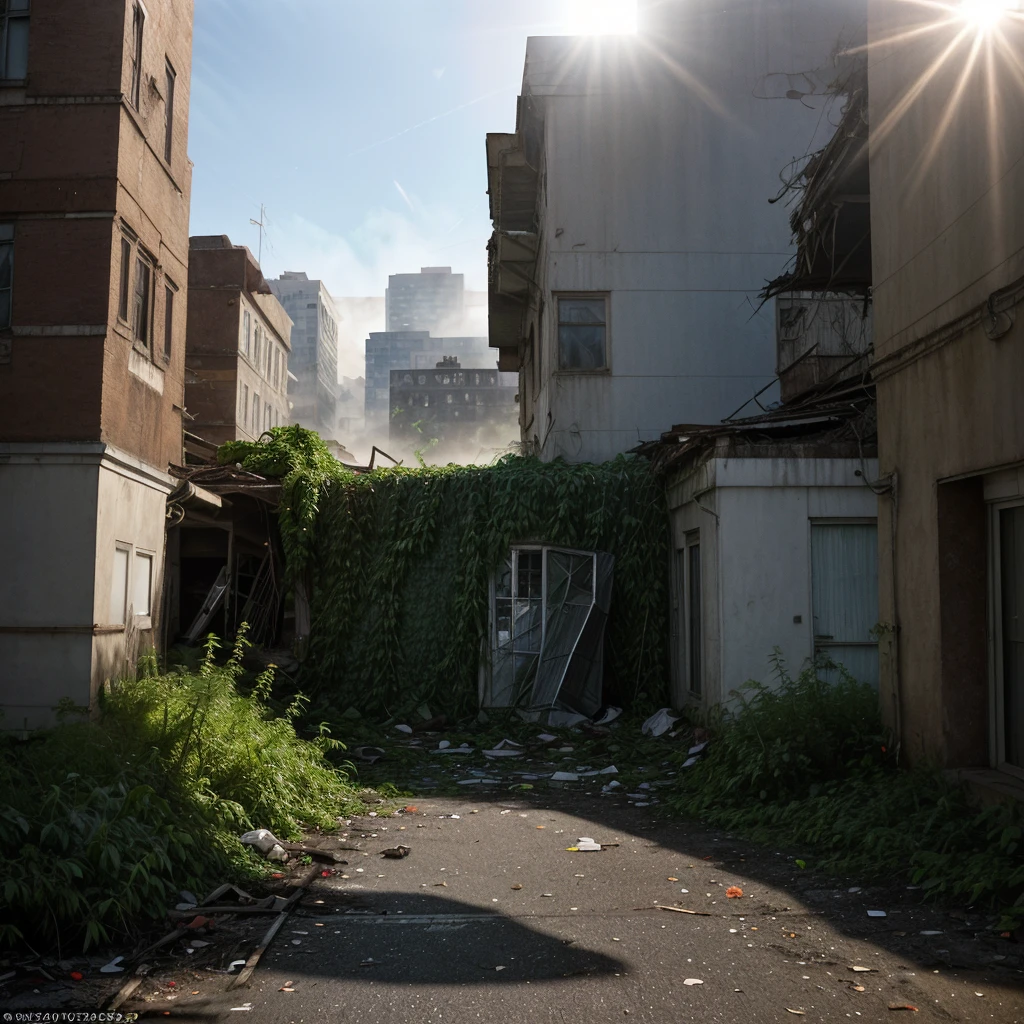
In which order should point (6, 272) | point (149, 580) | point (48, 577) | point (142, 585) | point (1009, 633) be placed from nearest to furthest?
point (1009, 633) → point (48, 577) → point (6, 272) → point (142, 585) → point (149, 580)

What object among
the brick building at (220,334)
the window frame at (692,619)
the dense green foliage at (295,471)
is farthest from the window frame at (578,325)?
the brick building at (220,334)

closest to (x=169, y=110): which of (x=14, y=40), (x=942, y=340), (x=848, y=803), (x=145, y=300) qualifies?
(x=14, y=40)

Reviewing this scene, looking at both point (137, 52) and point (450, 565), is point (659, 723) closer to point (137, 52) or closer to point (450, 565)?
point (450, 565)

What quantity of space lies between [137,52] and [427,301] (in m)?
149

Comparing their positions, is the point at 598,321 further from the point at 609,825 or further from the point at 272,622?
the point at 609,825

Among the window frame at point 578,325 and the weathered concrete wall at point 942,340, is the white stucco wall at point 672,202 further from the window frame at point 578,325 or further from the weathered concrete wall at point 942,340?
the weathered concrete wall at point 942,340

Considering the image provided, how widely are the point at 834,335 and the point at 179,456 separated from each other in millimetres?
9162

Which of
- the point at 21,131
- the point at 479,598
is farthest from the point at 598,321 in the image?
the point at 21,131

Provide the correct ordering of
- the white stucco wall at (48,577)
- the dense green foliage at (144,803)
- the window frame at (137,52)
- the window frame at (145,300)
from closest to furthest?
1. the dense green foliage at (144,803)
2. the white stucco wall at (48,577)
3. the window frame at (137,52)
4. the window frame at (145,300)

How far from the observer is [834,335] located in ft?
45.3

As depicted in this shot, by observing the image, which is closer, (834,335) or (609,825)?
(609,825)

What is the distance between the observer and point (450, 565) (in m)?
Answer: 13.8

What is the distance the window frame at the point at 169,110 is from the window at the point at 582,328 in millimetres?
6511

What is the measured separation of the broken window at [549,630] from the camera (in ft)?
42.4
